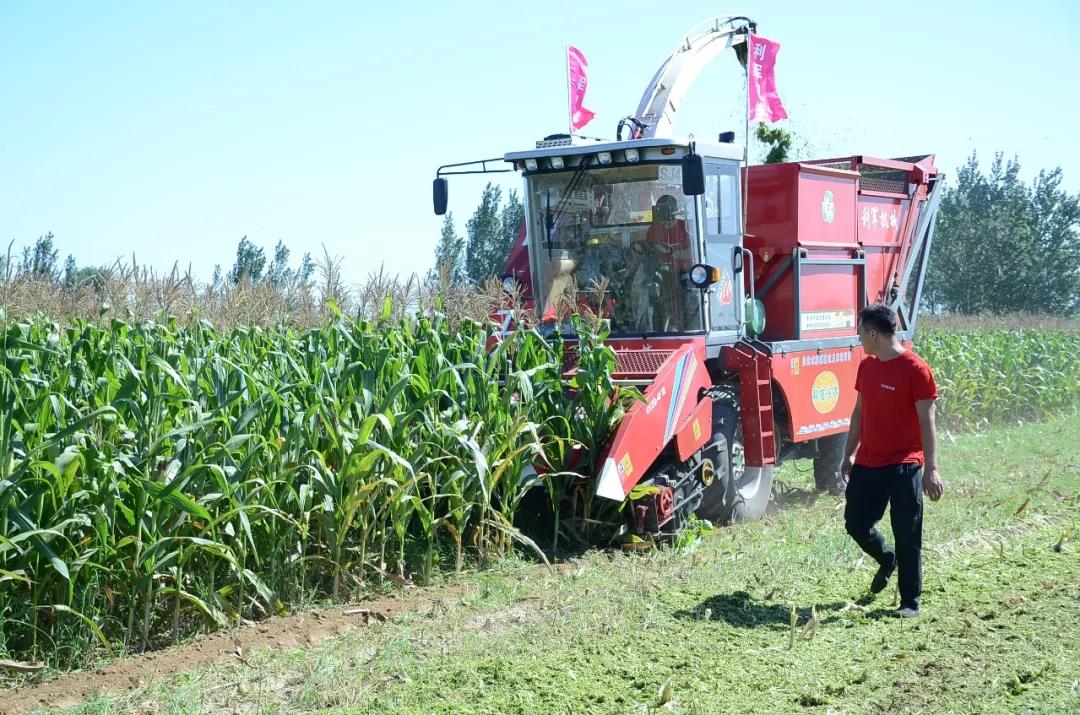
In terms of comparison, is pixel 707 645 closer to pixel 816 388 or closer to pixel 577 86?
pixel 816 388

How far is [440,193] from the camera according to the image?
774 centimetres

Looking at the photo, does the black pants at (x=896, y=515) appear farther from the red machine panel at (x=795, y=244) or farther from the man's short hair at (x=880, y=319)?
the red machine panel at (x=795, y=244)

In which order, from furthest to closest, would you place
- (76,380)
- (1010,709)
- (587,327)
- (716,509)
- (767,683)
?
(716,509)
(587,327)
(76,380)
(767,683)
(1010,709)

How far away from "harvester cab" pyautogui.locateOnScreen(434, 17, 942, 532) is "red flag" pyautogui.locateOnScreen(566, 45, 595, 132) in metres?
1.26

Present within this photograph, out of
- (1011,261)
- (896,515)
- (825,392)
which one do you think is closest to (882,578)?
(896,515)

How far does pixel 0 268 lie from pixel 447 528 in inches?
119

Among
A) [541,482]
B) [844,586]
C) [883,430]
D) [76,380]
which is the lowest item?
[844,586]

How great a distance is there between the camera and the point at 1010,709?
3.82 meters

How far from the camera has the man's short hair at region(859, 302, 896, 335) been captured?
517 centimetres

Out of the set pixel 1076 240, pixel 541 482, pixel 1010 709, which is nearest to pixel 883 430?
pixel 1010 709

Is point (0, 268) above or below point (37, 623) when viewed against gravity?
above

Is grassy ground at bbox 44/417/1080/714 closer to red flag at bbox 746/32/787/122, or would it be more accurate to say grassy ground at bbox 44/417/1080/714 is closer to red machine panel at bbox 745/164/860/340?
red machine panel at bbox 745/164/860/340

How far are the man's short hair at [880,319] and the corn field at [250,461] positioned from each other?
1930 mm

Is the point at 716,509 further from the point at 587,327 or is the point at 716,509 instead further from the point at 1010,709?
the point at 1010,709
